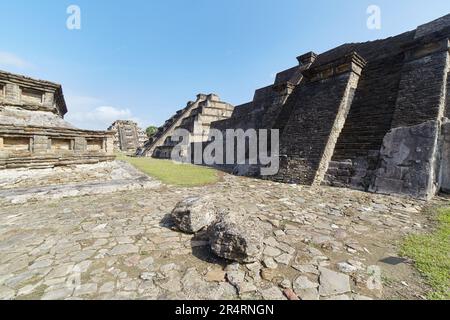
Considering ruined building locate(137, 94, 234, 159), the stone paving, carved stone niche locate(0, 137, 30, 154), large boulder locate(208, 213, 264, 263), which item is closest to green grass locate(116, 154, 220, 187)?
the stone paving

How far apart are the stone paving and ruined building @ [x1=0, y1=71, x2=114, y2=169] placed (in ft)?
11.7

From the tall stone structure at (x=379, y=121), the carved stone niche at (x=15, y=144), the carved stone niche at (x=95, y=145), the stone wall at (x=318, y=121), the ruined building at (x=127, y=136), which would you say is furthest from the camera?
the ruined building at (x=127, y=136)

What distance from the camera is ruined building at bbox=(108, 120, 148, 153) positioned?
35.7 m

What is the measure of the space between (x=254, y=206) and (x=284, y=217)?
937 millimetres

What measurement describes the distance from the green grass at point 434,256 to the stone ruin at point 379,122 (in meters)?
2.89

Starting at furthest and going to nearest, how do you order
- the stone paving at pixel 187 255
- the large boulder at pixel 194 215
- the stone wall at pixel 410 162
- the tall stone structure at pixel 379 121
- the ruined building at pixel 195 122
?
the ruined building at pixel 195 122 → the tall stone structure at pixel 379 121 → the stone wall at pixel 410 162 → the large boulder at pixel 194 215 → the stone paving at pixel 187 255

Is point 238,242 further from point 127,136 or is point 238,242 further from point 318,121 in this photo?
point 127,136

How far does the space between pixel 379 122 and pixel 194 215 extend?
26.0ft

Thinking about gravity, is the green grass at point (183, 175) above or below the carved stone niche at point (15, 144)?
below

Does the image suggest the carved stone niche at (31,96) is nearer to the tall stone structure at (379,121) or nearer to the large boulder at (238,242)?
the tall stone structure at (379,121)

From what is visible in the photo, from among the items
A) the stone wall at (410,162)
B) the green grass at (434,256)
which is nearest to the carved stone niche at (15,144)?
the green grass at (434,256)

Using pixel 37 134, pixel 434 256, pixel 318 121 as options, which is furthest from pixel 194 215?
pixel 37 134

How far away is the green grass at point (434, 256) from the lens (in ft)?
7.00

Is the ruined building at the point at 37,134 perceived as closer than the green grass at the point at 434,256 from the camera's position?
No
